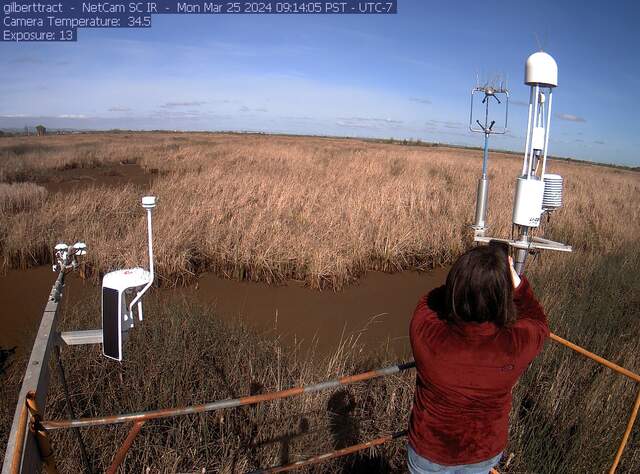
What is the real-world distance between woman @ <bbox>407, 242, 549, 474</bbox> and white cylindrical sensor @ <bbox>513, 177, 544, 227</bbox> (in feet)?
4.64

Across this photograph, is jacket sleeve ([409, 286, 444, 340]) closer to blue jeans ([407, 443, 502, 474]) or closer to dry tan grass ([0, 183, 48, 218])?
blue jeans ([407, 443, 502, 474])

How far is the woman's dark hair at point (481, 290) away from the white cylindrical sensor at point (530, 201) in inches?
64.0

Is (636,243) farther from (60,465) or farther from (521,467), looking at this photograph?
(60,465)

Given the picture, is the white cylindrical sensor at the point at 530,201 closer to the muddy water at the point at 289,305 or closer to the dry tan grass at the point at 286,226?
the muddy water at the point at 289,305

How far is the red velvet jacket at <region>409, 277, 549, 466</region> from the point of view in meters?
1.49

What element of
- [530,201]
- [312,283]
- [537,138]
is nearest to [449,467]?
[530,201]

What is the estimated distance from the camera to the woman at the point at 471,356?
1469 mm

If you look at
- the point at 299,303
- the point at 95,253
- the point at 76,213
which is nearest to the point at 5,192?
the point at 76,213

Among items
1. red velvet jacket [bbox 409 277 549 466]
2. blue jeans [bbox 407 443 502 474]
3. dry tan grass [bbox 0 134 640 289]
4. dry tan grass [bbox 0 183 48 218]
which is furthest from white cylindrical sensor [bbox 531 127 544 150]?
dry tan grass [bbox 0 183 48 218]

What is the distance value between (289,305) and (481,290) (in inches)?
195

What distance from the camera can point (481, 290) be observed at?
1436mm

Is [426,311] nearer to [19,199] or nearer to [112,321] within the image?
[112,321]

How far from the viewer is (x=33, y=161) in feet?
53.0

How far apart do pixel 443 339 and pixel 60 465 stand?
2.44 metres
